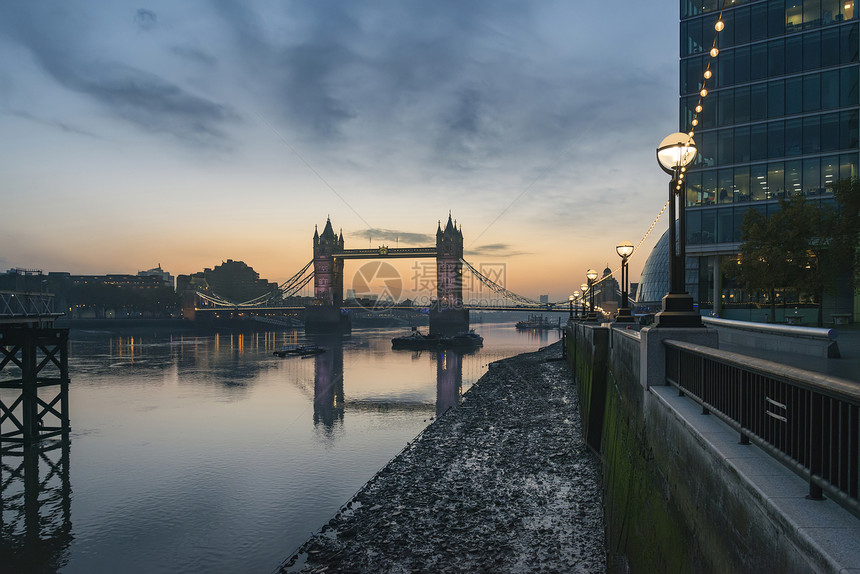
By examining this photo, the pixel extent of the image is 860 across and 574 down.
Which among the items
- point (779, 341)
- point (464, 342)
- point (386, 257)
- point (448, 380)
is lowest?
point (464, 342)

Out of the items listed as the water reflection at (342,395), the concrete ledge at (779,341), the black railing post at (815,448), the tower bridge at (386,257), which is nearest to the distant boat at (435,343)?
the water reflection at (342,395)

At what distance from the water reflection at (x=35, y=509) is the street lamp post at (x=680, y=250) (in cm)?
1615

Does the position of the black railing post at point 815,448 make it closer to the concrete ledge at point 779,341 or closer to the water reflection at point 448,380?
the concrete ledge at point 779,341

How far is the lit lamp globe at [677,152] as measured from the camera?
9.17 m

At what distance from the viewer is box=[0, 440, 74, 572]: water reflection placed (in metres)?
14.5

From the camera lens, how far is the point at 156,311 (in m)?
183

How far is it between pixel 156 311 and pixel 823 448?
204 metres

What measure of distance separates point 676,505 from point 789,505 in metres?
2.95

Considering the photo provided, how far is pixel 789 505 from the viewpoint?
12.1 ft

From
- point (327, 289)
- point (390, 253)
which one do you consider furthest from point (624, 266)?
point (327, 289)

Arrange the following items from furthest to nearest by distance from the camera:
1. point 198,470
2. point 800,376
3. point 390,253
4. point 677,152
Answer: point 390,253
point 198,470
point 677,152
point 800,376

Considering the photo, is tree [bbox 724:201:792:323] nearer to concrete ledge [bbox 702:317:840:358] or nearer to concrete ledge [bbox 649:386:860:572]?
Answer: concrete ledge [bbox 702:317:840:358]

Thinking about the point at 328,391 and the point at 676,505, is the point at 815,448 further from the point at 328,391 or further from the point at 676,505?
the point at 328,391

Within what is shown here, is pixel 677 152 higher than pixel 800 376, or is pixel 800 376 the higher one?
pixel 677 152
